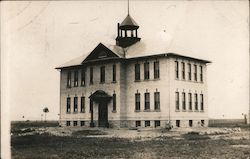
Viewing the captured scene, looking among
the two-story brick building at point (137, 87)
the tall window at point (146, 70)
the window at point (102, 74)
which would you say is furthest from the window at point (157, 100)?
the window at point (102, 74)

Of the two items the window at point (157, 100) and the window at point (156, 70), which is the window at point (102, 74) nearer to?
the window at point (156, 70)

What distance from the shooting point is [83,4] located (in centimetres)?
1741

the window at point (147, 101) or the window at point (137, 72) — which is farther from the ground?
the window at point (137, 72)

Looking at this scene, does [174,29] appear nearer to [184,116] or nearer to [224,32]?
[224,32]

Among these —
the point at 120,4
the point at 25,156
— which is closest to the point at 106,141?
the point at 25,156

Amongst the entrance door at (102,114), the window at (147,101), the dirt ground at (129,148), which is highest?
the window at (147,101)

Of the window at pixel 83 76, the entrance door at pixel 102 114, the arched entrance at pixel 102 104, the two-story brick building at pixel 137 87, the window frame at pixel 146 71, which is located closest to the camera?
the two-story brick building at pixel 137 87

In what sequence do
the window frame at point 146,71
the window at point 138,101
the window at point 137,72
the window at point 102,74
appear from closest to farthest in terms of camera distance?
the window frame at point 146,71 < the window at point 138,101 < the window at point 137,72 < the window at point 102,74

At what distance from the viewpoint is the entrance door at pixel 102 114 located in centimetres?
3169

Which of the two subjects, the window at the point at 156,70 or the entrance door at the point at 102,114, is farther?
the entrance door at the point at 102,114

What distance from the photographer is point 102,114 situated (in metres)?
32.0

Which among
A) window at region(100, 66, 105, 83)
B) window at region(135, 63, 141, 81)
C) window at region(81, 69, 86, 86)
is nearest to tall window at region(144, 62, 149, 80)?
window at region(135, 63, 141, 81)

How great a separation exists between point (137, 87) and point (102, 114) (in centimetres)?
369

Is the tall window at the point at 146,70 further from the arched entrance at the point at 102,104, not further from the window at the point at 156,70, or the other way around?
the arched entrance at the point at 102,104
